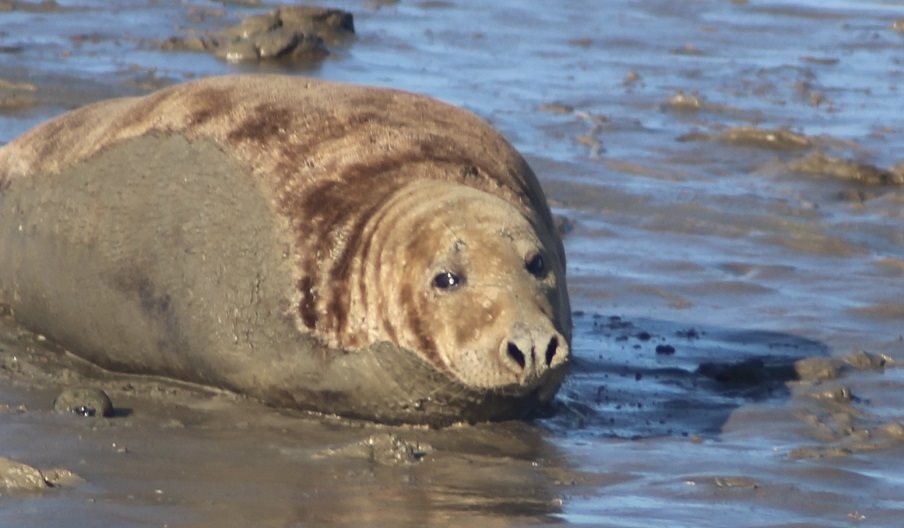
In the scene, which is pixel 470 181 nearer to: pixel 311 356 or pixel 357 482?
pixel 311 356

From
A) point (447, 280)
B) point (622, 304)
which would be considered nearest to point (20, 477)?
point (447, 280)

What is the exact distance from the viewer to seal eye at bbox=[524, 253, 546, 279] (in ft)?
17.8

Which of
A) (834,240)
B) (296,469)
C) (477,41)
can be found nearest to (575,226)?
(834,240)

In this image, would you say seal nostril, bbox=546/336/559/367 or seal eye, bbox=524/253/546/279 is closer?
seal nostril, bbox=546/336/559/367

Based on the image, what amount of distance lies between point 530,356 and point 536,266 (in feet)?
1.10

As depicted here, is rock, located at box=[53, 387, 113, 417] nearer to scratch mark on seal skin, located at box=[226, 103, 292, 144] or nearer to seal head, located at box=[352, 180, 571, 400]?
seal head, located at box=[352, 180, 571, 400]

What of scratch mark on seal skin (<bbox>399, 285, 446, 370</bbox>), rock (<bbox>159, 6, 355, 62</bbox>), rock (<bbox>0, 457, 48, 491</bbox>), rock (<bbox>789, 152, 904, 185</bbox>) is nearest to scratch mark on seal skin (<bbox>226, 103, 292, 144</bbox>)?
scratch mark on seal skin (<bbox>399, 285, 446, 370</bbox>)

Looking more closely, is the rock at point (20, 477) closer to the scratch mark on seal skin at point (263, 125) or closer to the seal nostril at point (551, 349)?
the seal nostril at point (551, 349)

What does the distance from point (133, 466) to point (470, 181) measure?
4.58 feet

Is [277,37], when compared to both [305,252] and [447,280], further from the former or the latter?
[447,280]

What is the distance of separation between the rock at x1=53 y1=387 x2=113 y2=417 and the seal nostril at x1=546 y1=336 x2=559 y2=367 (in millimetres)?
1346

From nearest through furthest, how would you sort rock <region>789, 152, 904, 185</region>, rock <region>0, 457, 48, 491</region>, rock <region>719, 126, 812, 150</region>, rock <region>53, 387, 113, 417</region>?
rock <region>0, 457, 48, 491</region> → rock <region>53, 387, 113, 417</region> → rock <region>789, 152, 904, 185</region> → rock <region>719, 126, 812, 150</region>

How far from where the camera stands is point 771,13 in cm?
1484

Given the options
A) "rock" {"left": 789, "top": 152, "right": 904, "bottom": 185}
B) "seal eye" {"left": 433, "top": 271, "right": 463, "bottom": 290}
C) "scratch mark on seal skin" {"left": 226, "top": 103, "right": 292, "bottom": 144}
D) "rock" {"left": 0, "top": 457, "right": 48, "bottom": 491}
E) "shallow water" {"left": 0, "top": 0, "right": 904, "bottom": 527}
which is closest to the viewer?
"rock" {"left": 0, "top": 457, "right": 48, "bottom": 491}
